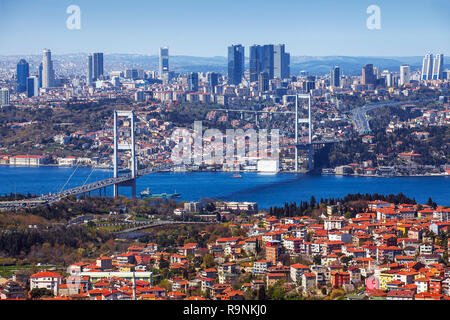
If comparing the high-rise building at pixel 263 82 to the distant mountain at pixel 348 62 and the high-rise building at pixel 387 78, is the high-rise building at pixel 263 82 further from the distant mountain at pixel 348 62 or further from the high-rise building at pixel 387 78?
the high-rise building at pixel 387 78

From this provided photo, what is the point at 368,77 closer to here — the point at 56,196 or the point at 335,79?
the point at 335,79

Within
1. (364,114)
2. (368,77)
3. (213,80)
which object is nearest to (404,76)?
(368,77)

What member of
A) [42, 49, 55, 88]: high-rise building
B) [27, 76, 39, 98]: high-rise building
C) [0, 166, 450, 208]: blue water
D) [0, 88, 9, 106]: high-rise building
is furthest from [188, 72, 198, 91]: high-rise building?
[0, 166, 450, 208]: blue water

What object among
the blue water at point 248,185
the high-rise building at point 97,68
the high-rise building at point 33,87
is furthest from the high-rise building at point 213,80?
the blue water at point 248,185

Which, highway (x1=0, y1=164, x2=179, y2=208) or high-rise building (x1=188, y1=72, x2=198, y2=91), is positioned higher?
high-rise building (x1=188, y1=72, x2=198, y2=91)

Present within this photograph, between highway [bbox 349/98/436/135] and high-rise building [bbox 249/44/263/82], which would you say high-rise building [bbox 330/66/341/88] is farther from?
high-rise building [bbox 249/44/263/82]

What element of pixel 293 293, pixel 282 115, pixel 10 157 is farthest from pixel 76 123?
pixel 293 293

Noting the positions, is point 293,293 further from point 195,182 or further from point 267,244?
point 195,182
